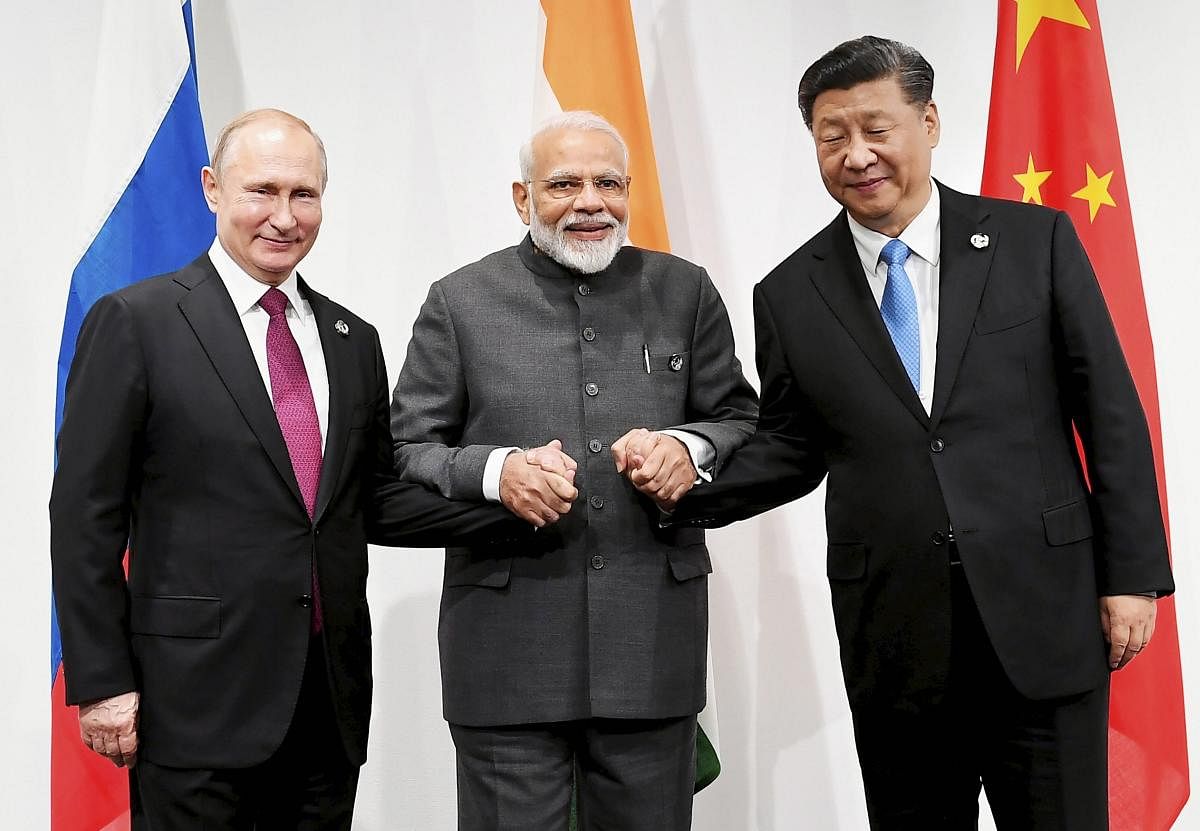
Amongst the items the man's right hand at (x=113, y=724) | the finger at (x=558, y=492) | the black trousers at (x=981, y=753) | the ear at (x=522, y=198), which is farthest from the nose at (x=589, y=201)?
the man's right hand at (x=113, y=724)

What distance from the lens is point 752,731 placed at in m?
3.21

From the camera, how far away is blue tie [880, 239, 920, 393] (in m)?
1.87

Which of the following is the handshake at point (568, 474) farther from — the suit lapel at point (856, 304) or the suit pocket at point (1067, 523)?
the suit pocket at point (1067, 523)

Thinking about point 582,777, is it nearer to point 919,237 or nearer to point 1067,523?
point 1067,523

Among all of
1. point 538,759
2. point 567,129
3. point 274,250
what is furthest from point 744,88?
point 538,759

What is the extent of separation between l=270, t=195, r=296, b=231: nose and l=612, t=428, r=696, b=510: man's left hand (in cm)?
66

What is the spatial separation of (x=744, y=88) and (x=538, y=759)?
1998 millimetres

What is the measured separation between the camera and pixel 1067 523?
1789 mm

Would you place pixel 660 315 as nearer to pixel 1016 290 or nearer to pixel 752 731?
pixel 1016 290

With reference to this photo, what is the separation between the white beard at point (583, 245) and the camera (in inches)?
82.4

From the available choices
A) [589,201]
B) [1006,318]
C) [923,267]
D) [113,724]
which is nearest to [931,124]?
[923,267]

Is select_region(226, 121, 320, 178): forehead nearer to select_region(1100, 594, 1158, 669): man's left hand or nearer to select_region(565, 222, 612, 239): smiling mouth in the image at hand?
select_region(565, 222, 612, 239): smiling mouth

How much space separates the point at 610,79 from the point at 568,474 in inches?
47.0

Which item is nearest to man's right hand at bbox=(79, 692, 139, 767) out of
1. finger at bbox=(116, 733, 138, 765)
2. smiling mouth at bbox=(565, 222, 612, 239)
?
finger at bbox=(116, 733, 138, 765)
